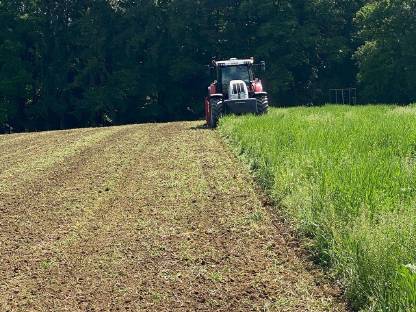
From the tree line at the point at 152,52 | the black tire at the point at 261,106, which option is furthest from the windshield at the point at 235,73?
the tree line at the point at 152,52

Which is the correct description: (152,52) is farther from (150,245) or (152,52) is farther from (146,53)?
(150,245)

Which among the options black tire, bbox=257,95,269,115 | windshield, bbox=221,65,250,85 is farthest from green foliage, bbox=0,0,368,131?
black tire, bbox=257,95,269,115

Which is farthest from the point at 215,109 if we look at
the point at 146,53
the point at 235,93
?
the point at 146,53

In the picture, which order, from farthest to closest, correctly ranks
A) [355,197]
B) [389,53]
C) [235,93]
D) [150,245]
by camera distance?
1. [389,53]
2. [235,93]
3. [150,245]
4. [355,197]

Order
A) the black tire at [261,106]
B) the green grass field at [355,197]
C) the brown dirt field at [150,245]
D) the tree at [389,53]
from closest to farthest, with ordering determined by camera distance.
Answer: the green grass field at [355,197] → the brown dirt field at [150,245] → the black tire at [261,106] → the tree at [389,53]

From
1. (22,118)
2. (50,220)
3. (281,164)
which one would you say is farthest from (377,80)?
(50,220)

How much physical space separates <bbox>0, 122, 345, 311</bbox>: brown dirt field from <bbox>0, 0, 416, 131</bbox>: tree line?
2596 cm

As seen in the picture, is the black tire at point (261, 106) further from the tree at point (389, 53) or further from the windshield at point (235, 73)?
the tree at point (389, 53)

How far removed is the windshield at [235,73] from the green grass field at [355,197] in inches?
331

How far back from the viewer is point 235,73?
18.9 metres

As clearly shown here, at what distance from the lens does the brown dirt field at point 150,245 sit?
446 centimetres

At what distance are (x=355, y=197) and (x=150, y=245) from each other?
2169mm

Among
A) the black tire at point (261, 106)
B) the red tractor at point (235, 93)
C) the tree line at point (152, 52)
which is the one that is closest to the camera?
the red tractor at point (235, 93)

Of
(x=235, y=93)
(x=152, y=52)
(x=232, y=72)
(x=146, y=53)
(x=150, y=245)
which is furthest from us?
(x=146, y=53)
